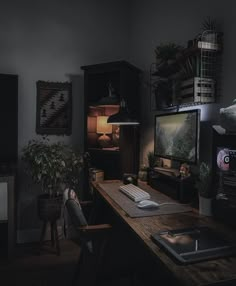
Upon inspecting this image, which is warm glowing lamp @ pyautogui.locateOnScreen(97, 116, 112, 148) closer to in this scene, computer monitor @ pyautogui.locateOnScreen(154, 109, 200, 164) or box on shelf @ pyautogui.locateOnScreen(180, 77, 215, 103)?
computer monitor @ pyautogui.locateOnScreen(154, 109, 200, 164)

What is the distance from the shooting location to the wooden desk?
34.4 inches

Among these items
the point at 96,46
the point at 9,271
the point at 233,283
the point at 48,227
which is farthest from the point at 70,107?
the point at 233,283

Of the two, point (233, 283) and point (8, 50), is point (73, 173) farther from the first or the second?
point (233, 283)

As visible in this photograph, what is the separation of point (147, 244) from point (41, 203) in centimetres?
189

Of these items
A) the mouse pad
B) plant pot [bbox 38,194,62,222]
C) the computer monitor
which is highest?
the computer monitor

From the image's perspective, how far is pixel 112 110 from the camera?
3.26 m

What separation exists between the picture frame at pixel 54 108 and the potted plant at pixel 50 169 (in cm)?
28

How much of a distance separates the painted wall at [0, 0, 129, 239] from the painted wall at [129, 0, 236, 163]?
0.31 meters

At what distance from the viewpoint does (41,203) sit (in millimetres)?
2818

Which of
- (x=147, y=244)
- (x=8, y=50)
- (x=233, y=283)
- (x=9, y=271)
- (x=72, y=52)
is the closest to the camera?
(x=233, y=283)

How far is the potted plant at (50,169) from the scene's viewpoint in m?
2.79

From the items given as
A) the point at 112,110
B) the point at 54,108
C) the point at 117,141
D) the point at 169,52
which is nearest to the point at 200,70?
the point at 169,52


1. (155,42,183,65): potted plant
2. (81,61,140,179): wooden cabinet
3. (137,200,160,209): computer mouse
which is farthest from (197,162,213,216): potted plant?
(81,61,140,179): wooden cabinet

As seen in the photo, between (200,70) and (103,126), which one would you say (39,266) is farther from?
(200,70)
